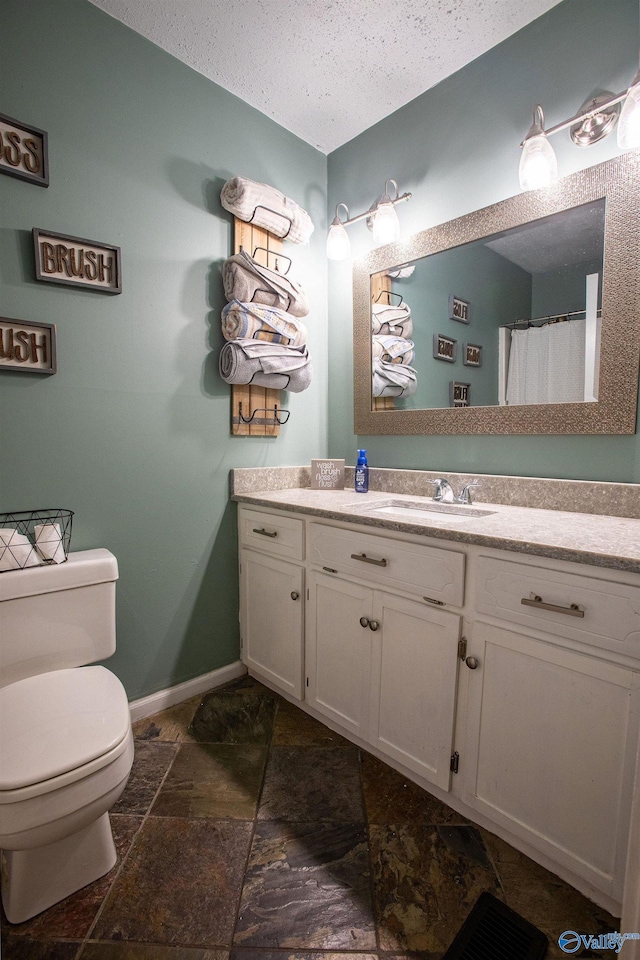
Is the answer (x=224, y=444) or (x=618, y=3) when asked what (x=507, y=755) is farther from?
(x=618, y=3)

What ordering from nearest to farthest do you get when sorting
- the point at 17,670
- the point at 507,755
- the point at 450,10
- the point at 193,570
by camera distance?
the point at 507,755 < the point at 17,670 < the point at 450,10 < the point at 193,570

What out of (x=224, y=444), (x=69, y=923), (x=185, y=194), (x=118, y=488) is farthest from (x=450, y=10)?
(x=69, y=923)

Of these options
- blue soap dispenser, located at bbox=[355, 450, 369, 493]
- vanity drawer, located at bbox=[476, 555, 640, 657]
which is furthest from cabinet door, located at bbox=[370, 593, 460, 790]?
blue soap dispenser, located at bbox=[355, 450, 369, 493]

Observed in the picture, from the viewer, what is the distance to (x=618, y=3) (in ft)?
4.52

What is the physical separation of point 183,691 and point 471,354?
184 centimetres

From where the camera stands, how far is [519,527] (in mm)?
1279

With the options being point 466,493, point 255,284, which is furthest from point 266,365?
point 466,493

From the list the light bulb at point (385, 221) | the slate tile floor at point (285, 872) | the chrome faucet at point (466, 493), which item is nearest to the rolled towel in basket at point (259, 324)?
the light bulb at point (385, 221)

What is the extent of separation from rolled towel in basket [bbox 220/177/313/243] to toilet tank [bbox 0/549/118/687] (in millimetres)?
1486

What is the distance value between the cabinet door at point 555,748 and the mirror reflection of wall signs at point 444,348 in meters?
1.12

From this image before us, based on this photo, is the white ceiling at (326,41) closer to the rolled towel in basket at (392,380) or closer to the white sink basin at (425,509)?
the rolled towel in basket at (392,380)

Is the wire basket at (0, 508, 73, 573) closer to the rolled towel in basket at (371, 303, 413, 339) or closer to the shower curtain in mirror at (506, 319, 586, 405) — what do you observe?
the rolled towel in basket at (371, 303, 413, 339)

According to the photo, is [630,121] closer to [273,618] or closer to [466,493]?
[466,493]

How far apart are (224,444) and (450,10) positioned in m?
1.76
